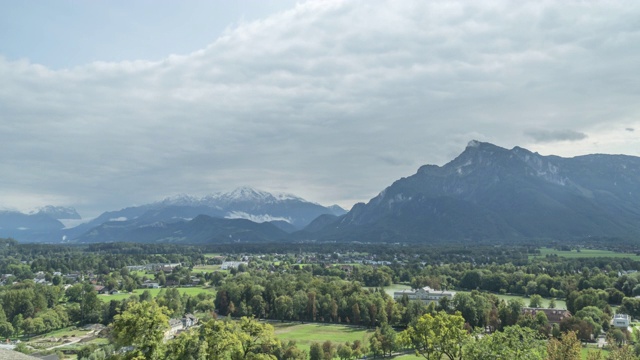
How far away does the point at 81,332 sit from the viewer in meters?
75.5

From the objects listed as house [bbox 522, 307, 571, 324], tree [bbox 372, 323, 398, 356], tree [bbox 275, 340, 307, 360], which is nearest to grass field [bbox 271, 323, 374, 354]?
tree [bbox 372, 323, 398, 356]

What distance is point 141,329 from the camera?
22.3 meters

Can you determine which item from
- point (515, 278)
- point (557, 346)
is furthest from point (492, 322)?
point (515, 278)

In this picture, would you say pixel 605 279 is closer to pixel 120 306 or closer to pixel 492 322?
pixel 492 322

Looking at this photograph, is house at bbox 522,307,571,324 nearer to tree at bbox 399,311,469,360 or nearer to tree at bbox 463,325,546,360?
tree at bbox 399,311,469,360

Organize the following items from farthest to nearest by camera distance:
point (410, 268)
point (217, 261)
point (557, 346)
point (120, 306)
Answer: point (217, 261) → point (410, 268) → point (120, 306) → point (557, 346)

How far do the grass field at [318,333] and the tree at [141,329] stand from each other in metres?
39.4

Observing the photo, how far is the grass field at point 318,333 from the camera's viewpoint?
215 ft

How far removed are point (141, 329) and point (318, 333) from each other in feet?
172

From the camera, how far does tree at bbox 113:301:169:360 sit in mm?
22281

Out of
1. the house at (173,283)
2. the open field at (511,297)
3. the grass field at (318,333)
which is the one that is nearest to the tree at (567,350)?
the grass field at (318,333)

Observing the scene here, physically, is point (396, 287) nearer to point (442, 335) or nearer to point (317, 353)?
point (317, 353)

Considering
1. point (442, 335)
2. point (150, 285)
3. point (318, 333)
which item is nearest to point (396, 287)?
point (318, 333)

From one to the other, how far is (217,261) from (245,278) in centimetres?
9114
